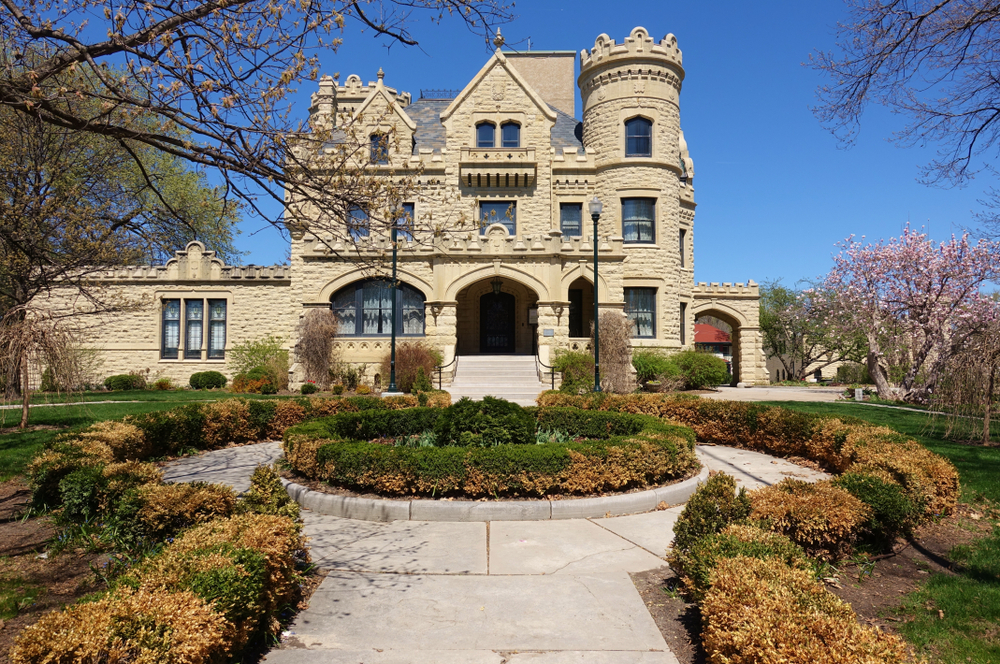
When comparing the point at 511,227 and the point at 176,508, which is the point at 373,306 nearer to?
the point at 511,227

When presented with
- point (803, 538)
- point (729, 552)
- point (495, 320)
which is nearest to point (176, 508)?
point (729, 552)

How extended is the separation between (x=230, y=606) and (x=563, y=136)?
99.5 feet

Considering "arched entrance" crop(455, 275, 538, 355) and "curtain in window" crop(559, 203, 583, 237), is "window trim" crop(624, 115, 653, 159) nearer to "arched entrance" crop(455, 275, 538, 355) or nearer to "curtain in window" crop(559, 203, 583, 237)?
"curtain in window" crop(559, 203, 583, 237)

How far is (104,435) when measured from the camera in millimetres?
8406


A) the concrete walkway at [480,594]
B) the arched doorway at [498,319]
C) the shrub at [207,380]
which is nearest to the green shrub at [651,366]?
the arched doorway at [498,319]

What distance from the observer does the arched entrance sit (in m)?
28.1

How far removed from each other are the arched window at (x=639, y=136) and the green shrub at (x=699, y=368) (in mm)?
9953

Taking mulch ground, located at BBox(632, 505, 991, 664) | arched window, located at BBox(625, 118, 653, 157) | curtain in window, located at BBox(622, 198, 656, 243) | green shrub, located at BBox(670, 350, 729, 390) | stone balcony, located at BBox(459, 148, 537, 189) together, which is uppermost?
arched window, located at BBox(625, 118, 653, 157)

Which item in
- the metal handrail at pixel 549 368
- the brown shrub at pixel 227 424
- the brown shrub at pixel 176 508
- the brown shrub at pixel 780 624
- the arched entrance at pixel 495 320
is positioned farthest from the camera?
the arched entrance at pixel 495 320

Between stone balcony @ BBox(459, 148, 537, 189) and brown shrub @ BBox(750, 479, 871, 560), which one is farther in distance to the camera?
stone balcony @ BBox(459, 148, 537, 189)

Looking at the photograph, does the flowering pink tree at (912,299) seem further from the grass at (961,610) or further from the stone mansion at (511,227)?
the grass at (961,610)

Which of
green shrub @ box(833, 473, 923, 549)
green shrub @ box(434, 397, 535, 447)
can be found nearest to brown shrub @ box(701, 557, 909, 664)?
green shrub @ box(833, 473, 923, 549)

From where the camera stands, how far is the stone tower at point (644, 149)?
87.2 feet

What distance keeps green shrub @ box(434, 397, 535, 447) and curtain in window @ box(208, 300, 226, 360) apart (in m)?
22.5
